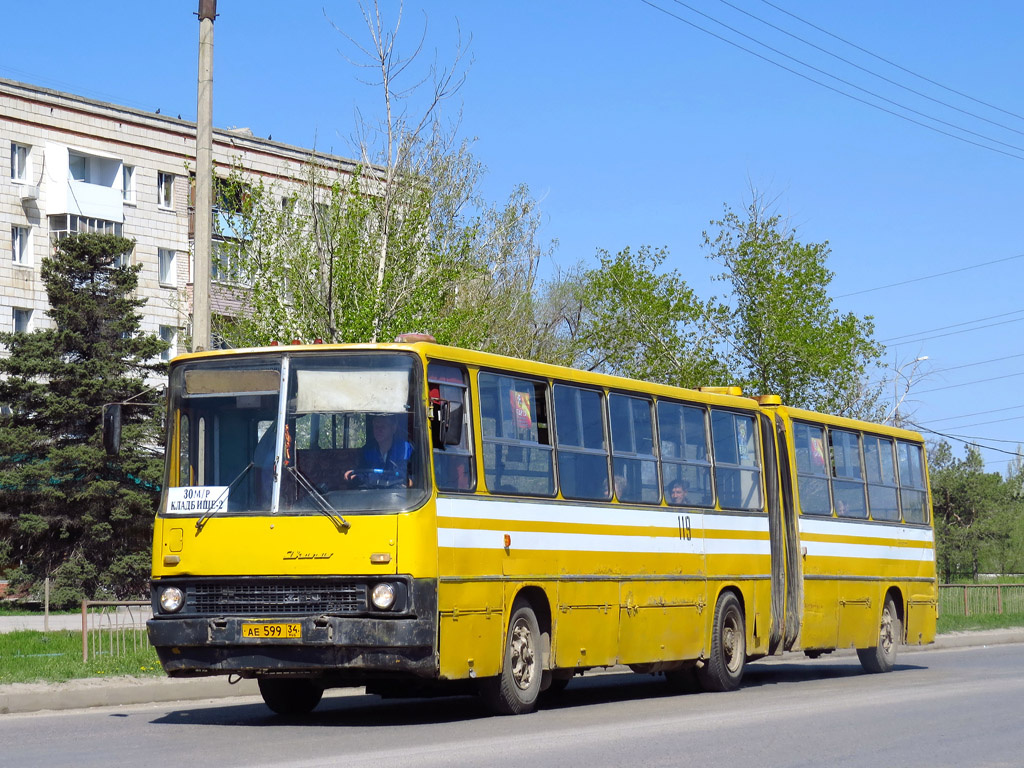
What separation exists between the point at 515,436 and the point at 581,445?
1258mm

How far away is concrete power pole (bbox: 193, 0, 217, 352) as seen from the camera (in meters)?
17.5

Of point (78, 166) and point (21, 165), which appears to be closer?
point (21, 165)

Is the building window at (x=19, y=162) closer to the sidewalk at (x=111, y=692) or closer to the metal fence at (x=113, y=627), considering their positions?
the metal fence at (x=113, y=627)

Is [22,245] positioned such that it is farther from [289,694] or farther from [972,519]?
[972,519]

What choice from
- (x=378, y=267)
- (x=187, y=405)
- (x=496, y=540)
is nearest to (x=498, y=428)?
(x=496, y=540)

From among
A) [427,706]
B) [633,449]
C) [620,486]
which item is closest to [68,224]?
[633,449]

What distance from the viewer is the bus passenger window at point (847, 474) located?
20859mm

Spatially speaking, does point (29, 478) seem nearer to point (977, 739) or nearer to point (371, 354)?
point (371, 354)

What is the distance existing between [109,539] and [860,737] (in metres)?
35.6

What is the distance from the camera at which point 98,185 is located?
54094mm

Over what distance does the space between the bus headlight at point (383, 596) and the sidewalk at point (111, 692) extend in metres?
4.40

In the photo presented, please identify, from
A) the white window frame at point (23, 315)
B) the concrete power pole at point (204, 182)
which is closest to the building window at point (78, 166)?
the white window frame at point (23, 315)

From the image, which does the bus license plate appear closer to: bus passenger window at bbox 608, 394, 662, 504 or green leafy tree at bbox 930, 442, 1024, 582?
bus passenger window at bbox 608, 394, 662, 504

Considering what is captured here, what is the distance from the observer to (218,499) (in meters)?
12.8
